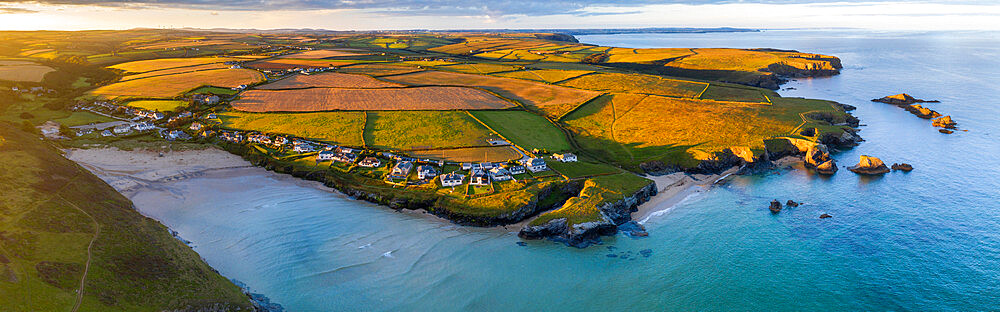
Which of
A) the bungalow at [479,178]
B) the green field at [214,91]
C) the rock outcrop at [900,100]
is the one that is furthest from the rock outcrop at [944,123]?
the green field at [214,91]

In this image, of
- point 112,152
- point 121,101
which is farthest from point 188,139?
point 121,101

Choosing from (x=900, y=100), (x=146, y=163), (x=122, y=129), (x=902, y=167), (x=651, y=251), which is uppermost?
(x=900, y=100)

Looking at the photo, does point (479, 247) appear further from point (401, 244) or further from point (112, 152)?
point (112, 152)

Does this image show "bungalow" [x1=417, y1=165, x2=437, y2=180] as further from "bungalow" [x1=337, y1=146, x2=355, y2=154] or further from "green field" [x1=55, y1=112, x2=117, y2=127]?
"green field" [x1=55, y1=112, x2=117, y2=127]

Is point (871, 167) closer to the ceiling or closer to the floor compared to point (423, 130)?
closer to the floor

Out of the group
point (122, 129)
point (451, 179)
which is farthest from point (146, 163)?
point (451, 179)

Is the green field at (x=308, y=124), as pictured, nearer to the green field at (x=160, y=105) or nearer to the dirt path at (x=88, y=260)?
the green field at (x=160, y=105)

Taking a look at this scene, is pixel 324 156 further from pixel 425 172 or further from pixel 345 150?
pixel 425 172

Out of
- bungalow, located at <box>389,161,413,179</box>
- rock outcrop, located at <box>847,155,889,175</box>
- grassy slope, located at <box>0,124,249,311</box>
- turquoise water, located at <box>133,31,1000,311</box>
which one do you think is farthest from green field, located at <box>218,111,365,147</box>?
rock outcrop, located at <box>847,155,889,175</box>
